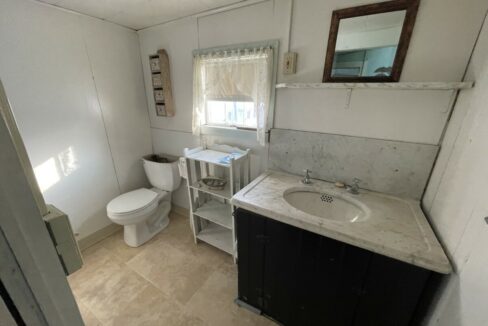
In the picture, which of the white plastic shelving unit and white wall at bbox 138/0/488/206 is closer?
white wall at bbox 138/0/488/206

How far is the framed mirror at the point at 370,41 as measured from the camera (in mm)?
1038

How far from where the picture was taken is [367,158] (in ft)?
4.17

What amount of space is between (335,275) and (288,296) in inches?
14.2

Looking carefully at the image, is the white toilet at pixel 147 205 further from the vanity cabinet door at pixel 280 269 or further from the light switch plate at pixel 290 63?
the light switch plate at pixel 290 63

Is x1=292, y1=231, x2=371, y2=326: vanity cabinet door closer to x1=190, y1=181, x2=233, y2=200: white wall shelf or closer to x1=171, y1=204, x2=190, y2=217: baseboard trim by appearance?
x1=190, y1=181, x2=233, y2=200: white wall shelf

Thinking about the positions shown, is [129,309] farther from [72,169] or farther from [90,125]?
[90,125]

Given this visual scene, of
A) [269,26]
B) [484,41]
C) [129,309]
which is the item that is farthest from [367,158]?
[129,309]

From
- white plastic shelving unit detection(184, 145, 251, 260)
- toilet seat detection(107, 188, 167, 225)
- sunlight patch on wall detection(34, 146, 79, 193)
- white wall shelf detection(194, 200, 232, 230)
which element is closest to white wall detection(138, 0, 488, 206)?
white plastic shelving unit detection(184, 145, 251, 260)

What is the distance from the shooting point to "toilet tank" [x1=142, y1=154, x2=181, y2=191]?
2.09 m

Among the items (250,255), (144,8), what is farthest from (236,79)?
(250,255)

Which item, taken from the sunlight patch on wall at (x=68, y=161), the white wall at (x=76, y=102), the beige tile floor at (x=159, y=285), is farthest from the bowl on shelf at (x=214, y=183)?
the sunlight patch on wall at (x=68, y=161)

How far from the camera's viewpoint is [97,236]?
200 centimetres

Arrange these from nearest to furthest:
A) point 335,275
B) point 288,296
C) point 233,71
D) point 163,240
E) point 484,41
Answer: point 484,41
point 335,275
point 288,296
point 233,71
point 163,240

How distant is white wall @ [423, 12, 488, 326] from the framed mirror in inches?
11.9
